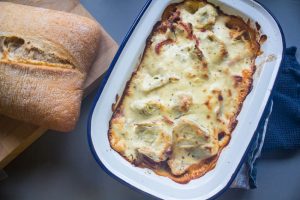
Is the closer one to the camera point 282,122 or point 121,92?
point 121,92

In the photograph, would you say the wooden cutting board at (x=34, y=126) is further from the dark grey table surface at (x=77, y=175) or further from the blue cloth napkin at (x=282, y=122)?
the blue cloth napkin at (x=282, y=122)

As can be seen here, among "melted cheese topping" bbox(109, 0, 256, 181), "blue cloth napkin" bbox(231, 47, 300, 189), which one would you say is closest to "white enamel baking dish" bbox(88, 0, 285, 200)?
"melted cheese topping" bbox(109, 0, 256, 181)

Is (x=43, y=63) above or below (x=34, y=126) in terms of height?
above

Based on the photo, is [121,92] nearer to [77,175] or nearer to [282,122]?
[77,175]

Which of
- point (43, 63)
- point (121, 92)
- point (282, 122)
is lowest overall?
point (282, 122)

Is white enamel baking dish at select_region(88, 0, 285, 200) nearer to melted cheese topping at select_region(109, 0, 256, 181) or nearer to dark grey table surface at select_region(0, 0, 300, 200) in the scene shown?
melted cheese topping at select_region(109, 0, 256, 181)

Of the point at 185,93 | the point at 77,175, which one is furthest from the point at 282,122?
the point at 77,175

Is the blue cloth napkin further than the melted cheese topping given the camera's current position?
Yes
